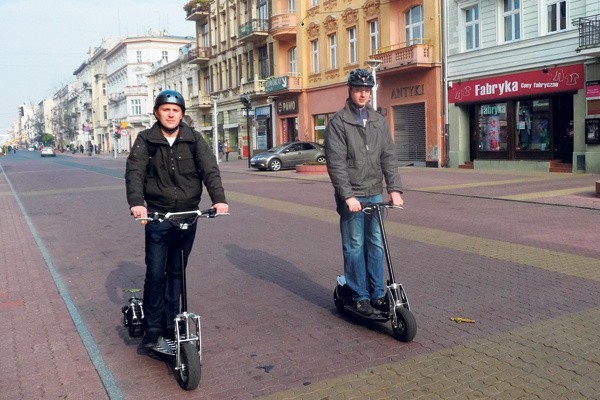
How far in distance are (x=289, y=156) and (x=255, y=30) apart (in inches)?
595

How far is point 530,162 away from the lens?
23516 mm

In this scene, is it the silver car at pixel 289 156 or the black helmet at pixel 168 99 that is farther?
the silver car at pixel 289 156

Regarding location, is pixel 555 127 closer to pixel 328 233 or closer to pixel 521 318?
pixel 328 233

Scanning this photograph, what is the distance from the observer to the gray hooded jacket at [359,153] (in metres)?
5.03

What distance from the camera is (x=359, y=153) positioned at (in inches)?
199

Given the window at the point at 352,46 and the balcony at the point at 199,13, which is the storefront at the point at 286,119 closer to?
the window at the point at 352,46

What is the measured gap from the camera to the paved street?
13.4 ft

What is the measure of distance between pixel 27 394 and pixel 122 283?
3133mm

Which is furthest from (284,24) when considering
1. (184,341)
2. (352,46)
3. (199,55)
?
(184,341)

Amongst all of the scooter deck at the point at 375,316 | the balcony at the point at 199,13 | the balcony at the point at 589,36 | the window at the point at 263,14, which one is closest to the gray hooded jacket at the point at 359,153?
the scooter deck at the point at 375,316

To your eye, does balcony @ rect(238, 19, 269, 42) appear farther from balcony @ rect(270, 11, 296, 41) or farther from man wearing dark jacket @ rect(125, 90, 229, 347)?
man wearing dark jacket @ rect(125, 90, 229, 347)

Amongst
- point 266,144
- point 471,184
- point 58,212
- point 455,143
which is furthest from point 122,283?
point 266,144

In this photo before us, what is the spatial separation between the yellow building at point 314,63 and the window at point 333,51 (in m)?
0.05

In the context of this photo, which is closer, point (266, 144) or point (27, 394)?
point (27, 394)
